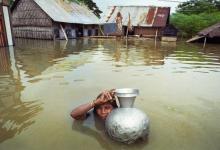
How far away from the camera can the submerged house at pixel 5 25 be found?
16578 mm

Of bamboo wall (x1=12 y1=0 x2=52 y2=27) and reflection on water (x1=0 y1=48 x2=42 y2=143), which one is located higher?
bamboo wall (x1=12 y1=0 x2=52 y2=27)

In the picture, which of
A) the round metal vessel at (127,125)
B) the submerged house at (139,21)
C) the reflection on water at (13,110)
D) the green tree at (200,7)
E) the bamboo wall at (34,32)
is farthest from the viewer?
the green tree at (200,7)

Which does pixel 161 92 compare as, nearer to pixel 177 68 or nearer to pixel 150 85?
pixel 150 85

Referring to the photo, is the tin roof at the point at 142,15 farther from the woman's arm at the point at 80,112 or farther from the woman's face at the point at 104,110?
the woman's face at the point at 104,110

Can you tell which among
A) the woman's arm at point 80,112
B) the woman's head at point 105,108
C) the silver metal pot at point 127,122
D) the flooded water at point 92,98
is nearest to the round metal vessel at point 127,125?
the silver metal pot at point 127,122

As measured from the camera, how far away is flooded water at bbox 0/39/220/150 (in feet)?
13.1

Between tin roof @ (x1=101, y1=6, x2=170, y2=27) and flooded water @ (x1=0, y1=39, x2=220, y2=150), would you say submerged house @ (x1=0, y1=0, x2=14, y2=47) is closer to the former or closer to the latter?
flooded water @ (x1=0, y1=39, x2=220, y2=150)

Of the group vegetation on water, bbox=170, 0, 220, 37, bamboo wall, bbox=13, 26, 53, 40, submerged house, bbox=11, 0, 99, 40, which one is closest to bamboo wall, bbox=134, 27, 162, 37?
vegetation on water, bbox=170, 0, 220, 37

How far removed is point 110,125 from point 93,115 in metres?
1.02

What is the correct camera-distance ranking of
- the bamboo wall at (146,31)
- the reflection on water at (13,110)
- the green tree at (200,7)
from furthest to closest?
the green tree at (200,7), the bamboo wall at (146,31), the reflection on water at (13,110)

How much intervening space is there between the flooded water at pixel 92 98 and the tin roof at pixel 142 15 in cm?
2446

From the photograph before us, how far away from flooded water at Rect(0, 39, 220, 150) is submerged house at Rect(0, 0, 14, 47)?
7.77 meters

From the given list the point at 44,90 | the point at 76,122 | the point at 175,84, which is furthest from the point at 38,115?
the point at 175,84

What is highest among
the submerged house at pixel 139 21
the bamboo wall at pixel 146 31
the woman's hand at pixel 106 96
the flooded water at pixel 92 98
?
the submerged house at pixel 139 21
